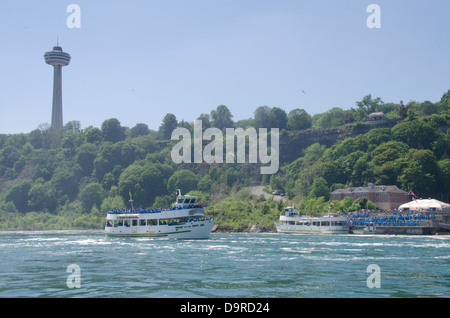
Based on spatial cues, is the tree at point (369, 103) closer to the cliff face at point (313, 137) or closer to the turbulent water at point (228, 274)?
the cliff face at point (313, 137)

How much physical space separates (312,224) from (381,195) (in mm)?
21209

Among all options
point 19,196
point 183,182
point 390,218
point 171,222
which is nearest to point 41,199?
point 19,196

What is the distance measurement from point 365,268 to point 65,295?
23.0 meters

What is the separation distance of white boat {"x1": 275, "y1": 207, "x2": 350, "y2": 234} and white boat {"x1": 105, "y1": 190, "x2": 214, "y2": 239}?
102ft

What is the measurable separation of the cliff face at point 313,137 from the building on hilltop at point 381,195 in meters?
40.9

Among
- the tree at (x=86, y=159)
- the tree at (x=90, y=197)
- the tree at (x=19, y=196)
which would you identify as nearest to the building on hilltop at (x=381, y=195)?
the tree at (x=90, y=197)

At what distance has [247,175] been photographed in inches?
6471

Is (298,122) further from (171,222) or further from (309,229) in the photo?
(171,222)

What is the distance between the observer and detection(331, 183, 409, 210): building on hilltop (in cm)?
11475

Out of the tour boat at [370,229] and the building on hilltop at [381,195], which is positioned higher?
the building on hilltop at [381,195]

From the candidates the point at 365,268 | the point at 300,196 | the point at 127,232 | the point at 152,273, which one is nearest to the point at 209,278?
the point at 152,273

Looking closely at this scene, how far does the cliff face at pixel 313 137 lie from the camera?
520ft

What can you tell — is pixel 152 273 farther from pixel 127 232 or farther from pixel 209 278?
pixel 127 232

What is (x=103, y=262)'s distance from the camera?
45344mm
